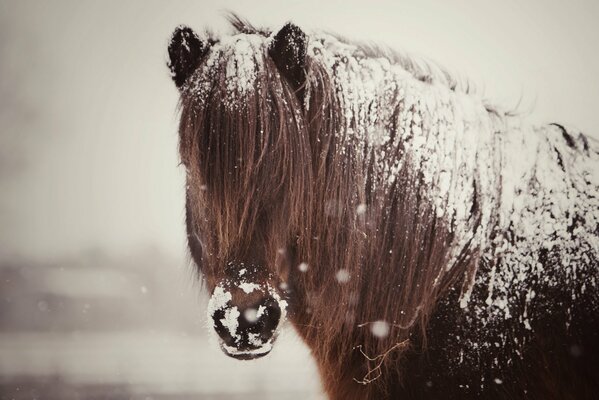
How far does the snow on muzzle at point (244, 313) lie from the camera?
2.84 ft

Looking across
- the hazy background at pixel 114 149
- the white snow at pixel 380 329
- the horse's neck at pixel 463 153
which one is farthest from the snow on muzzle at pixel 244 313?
the hazy background at pixel 114 149

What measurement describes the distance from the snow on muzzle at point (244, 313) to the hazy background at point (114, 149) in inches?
23.1

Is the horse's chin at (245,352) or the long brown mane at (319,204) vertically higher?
the long brown mane at (319,204)

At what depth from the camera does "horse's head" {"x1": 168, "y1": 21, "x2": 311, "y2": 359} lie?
89 cm

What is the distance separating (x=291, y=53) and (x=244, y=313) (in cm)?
52

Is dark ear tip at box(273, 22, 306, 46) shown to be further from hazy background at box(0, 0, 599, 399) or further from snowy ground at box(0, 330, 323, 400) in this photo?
snowy ground at box(0, 330, 323, 400)

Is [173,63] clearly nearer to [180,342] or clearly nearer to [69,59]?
[69,59]

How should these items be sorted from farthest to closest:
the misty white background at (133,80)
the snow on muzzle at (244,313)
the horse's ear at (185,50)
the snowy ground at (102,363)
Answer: the snowy ground at (102,363) → the misty white background at (133,80) → the horse's ear at (185,50) → the snow on muzzle at (244,313)

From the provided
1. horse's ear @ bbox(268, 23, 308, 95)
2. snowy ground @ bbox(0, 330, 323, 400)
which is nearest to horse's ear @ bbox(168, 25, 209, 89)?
horse's ear @ bbox(268, 23, 308, 95)

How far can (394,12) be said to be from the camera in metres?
1.45

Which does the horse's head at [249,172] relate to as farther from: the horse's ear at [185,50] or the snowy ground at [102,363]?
the snowy ground at [102,363]

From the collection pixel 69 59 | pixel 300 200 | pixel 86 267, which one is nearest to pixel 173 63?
pixel 300 200

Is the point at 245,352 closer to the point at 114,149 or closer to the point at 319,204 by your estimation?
the point at 319,204

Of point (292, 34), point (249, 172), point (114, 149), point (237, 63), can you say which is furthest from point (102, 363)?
point (292, 34)
